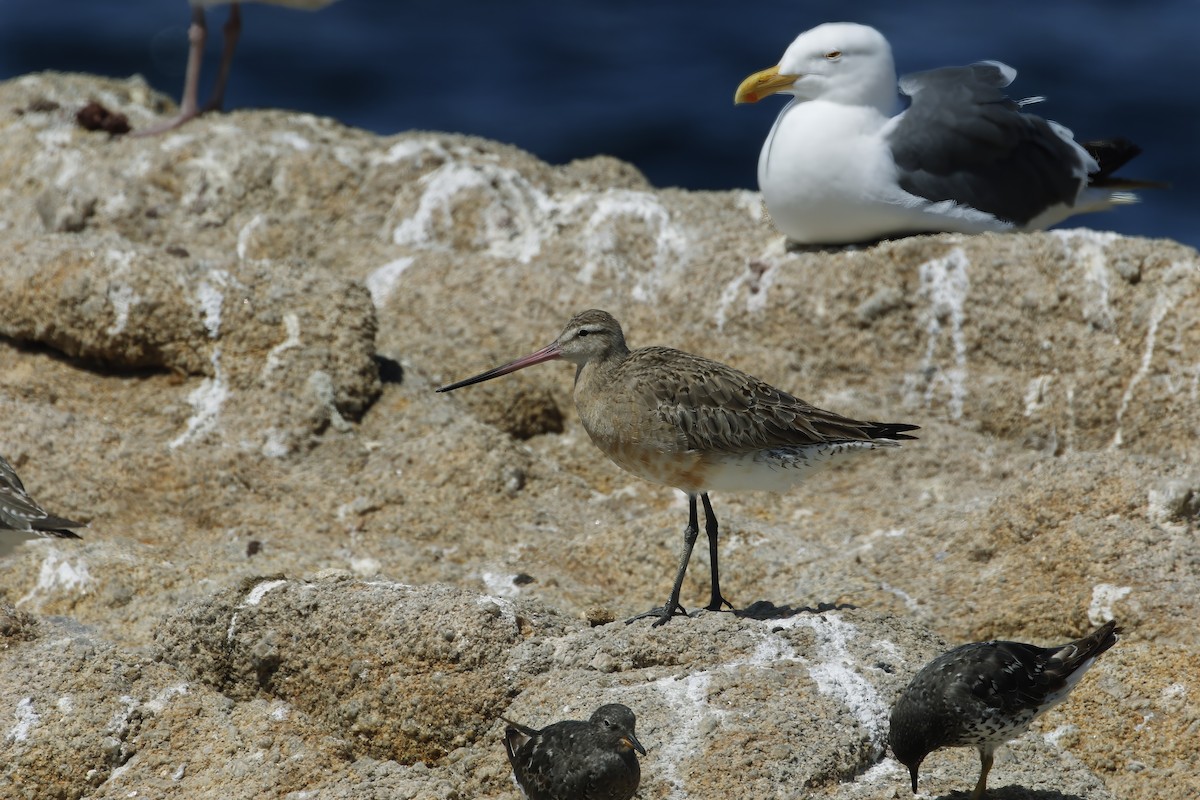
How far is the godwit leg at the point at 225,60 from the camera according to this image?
32.8ft

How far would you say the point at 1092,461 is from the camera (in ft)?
19.7

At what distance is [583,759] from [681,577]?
1338 mm

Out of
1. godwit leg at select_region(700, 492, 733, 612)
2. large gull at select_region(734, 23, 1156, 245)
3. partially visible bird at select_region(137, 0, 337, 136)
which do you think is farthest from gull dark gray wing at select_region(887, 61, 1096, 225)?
partially visible bird at select_region(137, 0, 337, 136)

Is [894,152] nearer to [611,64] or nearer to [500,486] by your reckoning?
[500,486]

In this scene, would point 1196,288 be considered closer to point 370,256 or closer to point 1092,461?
point 1092,461

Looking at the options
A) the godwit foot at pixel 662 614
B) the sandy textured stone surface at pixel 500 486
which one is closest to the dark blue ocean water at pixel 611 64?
the sandy textured stone surface at pixel 500 486

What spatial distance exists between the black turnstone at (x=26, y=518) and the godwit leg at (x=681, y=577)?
213cm

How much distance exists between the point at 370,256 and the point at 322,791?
4.13 meters

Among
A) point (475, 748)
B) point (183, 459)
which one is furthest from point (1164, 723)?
point (183, 459)

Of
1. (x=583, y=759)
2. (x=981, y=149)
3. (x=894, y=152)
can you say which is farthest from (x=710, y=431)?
(x=981, y=149)

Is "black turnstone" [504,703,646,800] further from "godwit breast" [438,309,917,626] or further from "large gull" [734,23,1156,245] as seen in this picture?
"large gull" [734,23,1156,245]

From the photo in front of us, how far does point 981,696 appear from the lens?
4.26 m

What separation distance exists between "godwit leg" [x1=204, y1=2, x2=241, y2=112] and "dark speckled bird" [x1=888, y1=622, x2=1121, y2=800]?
7057mm

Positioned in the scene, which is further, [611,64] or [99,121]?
[611,64]
